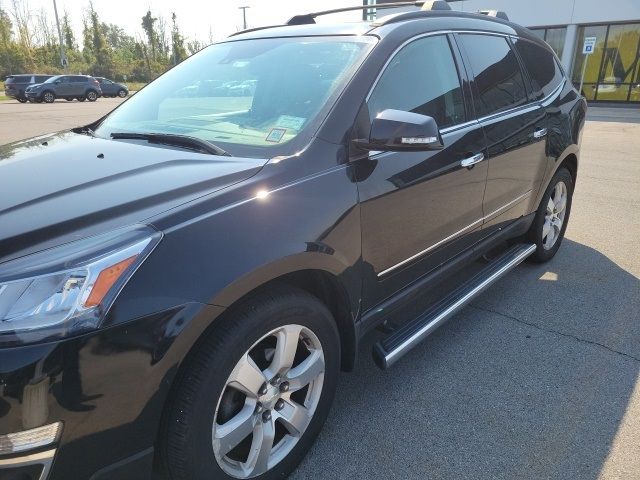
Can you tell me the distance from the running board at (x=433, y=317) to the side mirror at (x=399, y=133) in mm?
932

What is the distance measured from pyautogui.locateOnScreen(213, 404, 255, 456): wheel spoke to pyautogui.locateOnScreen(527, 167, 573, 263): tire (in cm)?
312

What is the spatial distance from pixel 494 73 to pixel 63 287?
2.95 meters

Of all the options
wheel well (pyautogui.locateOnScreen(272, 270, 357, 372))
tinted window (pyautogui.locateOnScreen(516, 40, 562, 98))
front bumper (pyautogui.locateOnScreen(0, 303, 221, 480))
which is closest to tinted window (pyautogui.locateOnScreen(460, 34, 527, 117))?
tinted window (pyautogui.locateOnScreen(516, 40, 562, 98))

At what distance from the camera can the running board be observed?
7.86ft

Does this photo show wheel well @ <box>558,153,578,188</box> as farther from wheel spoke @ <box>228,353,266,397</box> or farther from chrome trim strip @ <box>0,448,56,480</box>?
chrome trim strip @ <box>0,448,56,480</box>

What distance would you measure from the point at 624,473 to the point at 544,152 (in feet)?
7.82

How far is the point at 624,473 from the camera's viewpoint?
215 centimetres

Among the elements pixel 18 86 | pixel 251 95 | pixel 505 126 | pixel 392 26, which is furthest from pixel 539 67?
pixel 18 86

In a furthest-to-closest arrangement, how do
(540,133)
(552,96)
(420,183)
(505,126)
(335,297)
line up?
(552,96), (540,133), (505,126), (420,183), (335,297)

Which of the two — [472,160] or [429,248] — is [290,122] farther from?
[472,160]

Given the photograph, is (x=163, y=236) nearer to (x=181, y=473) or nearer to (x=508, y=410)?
(x=181, y=473)

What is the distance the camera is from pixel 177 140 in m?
2.31

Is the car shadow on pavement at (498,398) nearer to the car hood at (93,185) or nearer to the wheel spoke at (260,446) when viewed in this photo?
the wheel spoke at (260,446)

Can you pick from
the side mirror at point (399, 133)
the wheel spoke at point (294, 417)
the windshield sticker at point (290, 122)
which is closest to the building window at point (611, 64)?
the side mirror at point (399, 133)
